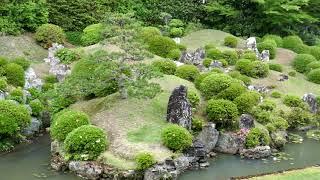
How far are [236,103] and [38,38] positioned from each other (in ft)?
48.5

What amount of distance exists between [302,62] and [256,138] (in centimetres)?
1148

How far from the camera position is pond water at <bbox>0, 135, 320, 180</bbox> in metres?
21.4

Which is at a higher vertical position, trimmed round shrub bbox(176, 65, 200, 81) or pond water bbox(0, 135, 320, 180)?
trimmed round shrub bbox(176, 65, 200, 81)

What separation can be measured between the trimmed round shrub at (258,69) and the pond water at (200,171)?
6.90m

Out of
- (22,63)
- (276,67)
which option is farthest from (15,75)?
(276,67)

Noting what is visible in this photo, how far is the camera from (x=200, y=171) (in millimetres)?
21953

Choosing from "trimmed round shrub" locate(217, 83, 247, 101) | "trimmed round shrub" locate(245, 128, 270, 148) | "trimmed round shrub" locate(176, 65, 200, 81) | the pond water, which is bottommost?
the pond water

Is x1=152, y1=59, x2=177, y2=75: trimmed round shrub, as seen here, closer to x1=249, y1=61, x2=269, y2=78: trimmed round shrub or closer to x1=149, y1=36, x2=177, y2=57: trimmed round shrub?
x1=149, y1=36, x2=177, y2=57: trimmed round shrub

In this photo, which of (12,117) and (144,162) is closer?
(144,162)

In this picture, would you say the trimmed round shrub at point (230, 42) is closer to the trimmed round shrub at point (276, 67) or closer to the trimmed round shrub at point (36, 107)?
the trimmed round shrub at point (276, 67)

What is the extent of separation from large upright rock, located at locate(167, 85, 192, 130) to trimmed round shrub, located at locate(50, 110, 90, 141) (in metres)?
3.60

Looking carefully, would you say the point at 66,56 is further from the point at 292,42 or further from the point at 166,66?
the point at 292,42

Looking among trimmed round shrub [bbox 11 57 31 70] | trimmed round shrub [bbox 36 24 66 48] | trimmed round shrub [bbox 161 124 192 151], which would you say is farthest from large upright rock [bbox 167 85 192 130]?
trimmed round shrub [bbox 36 24 66 48]

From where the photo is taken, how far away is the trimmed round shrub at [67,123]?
74.2ft
